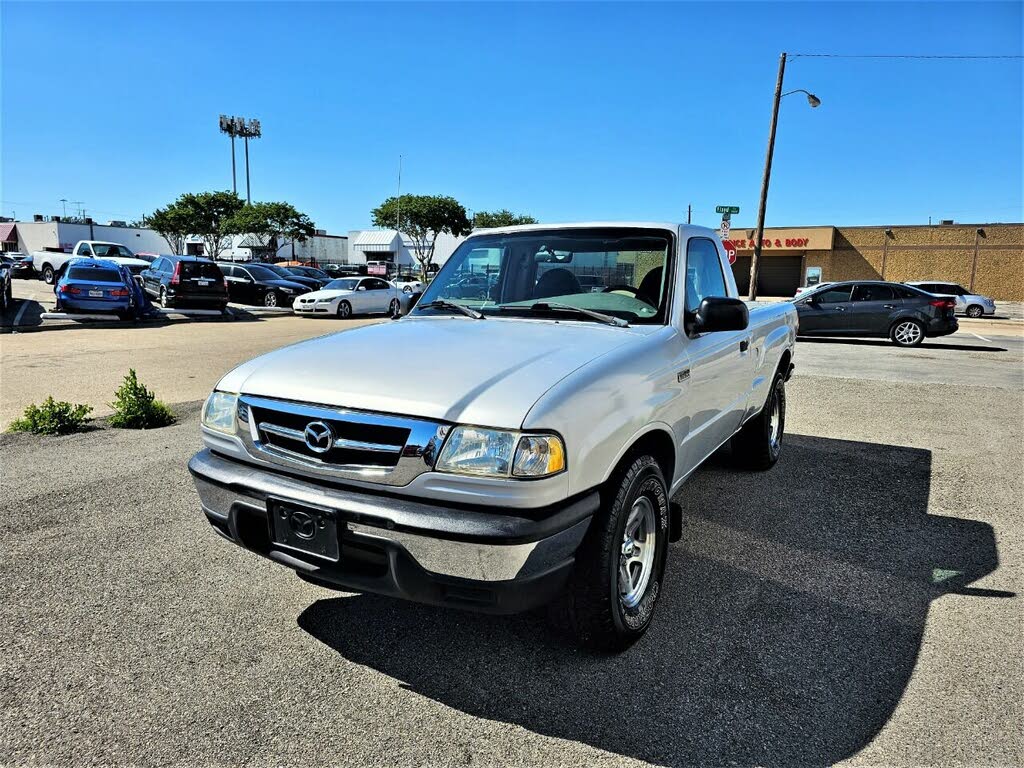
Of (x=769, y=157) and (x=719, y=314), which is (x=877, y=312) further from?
(x=719, y=314)

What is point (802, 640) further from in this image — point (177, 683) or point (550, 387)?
point (177, 683)

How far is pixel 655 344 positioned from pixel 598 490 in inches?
33.9

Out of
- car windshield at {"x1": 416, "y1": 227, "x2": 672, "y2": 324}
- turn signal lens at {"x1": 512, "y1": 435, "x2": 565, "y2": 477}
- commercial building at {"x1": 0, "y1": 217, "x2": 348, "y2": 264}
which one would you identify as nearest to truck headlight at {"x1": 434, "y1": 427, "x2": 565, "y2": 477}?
turn signal lens at {"x1": 512, "y1": 435, "x2": 565, "y2": 477}

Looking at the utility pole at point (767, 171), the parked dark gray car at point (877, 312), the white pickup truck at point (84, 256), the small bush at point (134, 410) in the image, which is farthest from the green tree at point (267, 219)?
the small bush at point (134, 410)

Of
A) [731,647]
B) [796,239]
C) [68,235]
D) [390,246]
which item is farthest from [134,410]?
[68,235]

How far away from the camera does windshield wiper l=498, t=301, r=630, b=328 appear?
335cm

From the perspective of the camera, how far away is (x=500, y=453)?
7.48 ft

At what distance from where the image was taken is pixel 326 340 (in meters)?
3.26

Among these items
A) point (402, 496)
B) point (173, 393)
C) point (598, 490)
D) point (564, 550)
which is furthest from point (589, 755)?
point (173, 393)

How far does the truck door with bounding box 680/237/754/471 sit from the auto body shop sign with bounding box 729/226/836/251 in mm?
42638

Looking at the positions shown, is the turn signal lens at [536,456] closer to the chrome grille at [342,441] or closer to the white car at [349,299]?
the chrome grille at [342,441]

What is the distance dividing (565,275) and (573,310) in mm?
452

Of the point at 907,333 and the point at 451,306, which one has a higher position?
the point at 451,306

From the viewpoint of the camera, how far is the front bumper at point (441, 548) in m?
2.25
